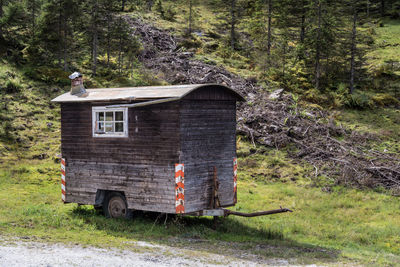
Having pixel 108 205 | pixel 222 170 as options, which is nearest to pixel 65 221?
pixel 108 205

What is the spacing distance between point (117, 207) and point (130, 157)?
70.2 inches

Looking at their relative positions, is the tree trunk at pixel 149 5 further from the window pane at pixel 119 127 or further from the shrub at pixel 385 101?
the window pane at pixel 119 127

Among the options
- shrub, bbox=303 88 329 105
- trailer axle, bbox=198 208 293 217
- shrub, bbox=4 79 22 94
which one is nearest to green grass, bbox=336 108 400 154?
shrub, bbox=303 88 329 105

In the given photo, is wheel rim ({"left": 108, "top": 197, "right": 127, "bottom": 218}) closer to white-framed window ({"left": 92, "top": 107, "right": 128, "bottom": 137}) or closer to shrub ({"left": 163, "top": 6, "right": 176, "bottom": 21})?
white-framed window ({"left": 92, "top": 107, "right": 128, "bottom": 137})

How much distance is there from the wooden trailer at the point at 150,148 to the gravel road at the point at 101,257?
246 cm

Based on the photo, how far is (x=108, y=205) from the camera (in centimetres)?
1416

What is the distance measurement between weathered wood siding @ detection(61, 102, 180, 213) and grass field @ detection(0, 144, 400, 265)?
0.83 meters

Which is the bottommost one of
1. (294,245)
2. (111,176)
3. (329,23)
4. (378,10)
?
(294,245)

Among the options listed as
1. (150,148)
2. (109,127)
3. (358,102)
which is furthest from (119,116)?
(358,102)

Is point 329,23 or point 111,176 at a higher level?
point 329,23

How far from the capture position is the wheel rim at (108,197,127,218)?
13.8 meters

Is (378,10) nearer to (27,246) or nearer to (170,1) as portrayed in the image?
(170,1)

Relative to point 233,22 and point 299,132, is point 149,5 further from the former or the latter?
point 299,132

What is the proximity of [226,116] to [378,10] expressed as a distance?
51.0 metres
